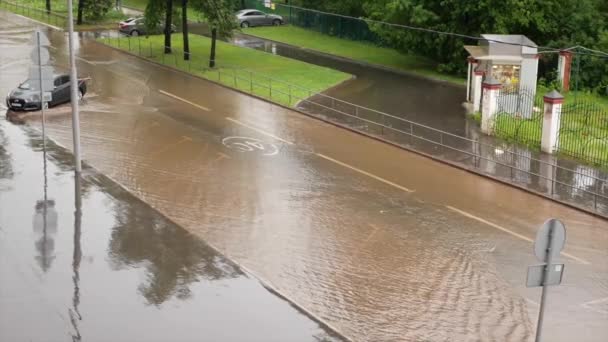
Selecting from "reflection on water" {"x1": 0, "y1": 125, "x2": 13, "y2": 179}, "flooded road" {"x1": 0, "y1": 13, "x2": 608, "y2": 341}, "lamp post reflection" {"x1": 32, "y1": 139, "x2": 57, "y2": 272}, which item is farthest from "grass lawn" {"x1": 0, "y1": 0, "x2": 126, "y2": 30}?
"lamp post reflection" {"x1": 32, "y1": 139, "x2": 57, "y2": 272}

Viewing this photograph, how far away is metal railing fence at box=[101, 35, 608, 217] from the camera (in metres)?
22.7

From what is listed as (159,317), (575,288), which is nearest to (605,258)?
(575,288)

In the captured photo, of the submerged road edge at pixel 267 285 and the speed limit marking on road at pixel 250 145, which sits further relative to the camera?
the speed limit marking on road at pixel 250 145

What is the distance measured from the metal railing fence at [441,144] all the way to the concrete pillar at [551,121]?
60cm

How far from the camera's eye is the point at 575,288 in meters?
15.9

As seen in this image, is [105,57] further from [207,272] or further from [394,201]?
[207,272]

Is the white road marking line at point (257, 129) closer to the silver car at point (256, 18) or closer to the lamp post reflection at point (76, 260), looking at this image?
the lamp post reflection at point (76, 260)

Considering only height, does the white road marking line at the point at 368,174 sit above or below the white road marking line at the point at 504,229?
above

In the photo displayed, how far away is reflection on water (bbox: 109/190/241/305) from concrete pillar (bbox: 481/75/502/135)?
567 inches

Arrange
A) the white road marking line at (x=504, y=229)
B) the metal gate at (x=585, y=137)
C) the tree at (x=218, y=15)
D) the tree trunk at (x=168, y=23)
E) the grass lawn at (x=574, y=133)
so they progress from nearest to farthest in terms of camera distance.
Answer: the white road marking line at (x=504, y=229), the metal gate at (x=585, y=137), the grass lawn at (x=574, y=133), the tree at (x=218, y=15), the tree trunk at (x=168, y=23)

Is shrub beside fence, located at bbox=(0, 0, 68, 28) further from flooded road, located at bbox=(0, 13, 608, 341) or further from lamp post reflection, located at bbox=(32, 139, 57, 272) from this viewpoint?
lamp post reflection, located at bbox=(32, 139, 57, 272)

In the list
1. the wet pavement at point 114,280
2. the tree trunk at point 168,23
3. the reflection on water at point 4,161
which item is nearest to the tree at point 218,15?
the tree trunk at point 168,23

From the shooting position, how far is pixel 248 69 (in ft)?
129

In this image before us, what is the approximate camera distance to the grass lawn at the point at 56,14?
51125 millimetres
